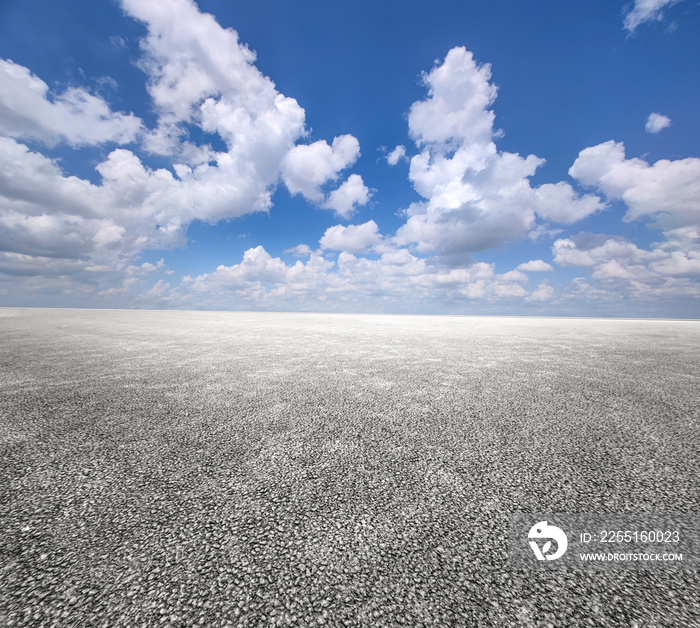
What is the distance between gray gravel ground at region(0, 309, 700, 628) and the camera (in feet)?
5.03

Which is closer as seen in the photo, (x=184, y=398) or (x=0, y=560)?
(x=0, y=560)

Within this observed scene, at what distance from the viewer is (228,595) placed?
1.56m

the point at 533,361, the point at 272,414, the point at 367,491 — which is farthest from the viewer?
the point at 533,361

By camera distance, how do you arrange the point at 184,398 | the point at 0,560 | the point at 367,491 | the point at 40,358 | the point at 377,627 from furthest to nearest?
the point at 40,358
the point at 184,398
the point at 367,491
the point at 0,560
the point at 377,627

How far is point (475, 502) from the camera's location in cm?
236

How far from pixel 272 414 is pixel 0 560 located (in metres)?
2.66

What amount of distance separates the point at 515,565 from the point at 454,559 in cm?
36

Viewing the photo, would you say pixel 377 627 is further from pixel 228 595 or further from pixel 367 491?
pixel 367 491

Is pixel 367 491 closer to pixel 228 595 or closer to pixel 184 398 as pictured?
pixel 228 595

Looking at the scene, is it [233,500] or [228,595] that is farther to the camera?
[233,500]

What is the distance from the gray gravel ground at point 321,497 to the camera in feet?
5.03

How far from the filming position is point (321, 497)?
241cm

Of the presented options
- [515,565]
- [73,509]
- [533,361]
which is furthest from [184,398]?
[533,361]

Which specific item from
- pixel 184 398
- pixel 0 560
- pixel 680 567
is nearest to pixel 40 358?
pixel 184 398
